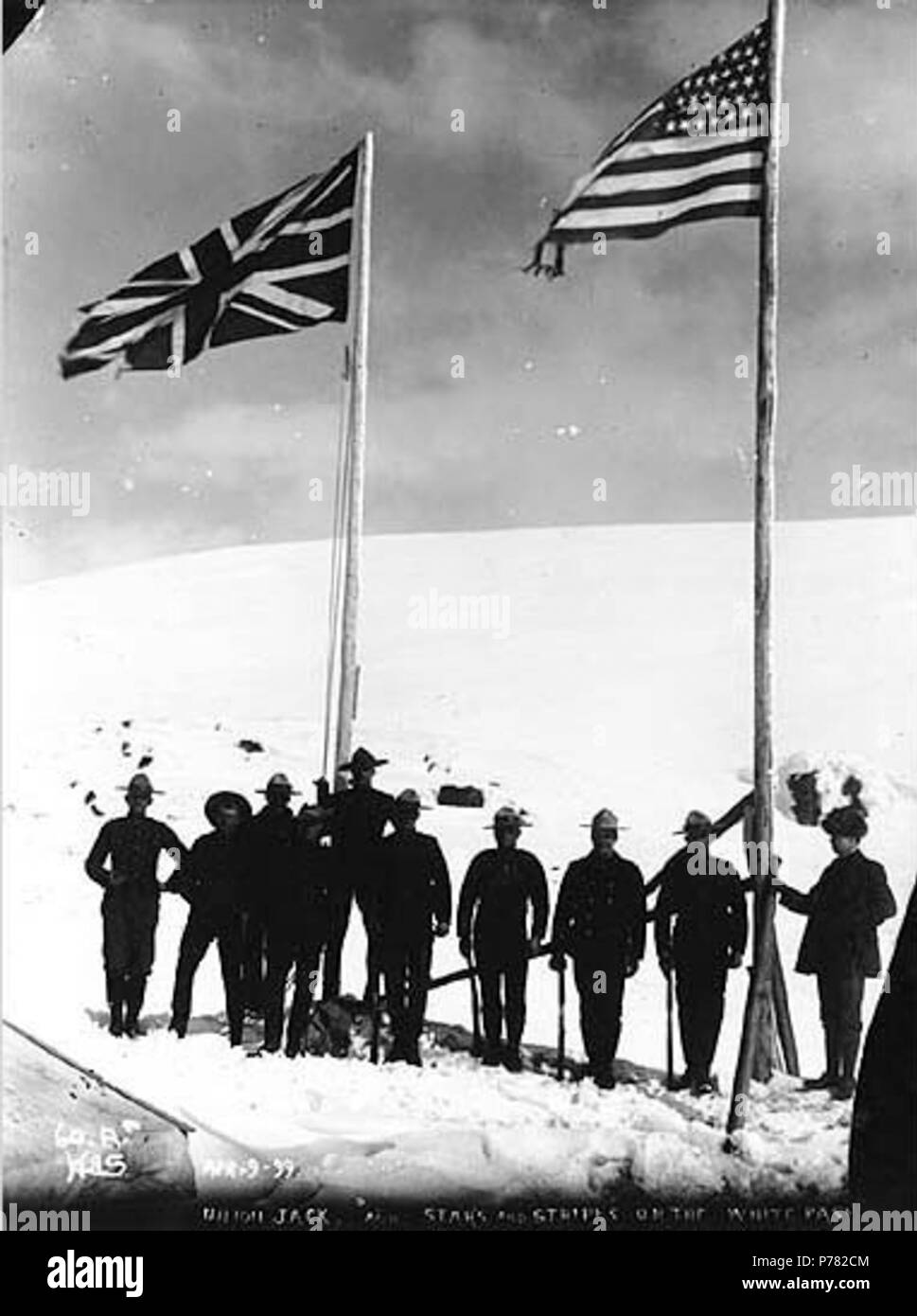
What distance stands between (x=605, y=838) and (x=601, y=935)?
24 cm

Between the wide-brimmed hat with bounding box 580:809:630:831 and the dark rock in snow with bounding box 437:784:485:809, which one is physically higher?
the dark rock in snow with bounding box 437:784:485:809

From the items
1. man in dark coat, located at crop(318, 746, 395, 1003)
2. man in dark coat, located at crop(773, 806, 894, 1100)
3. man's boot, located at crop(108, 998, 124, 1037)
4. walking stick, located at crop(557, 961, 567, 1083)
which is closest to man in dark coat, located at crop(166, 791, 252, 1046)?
man's boot, located at crop(108, 998, 124, 1037)

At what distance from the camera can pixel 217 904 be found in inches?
171

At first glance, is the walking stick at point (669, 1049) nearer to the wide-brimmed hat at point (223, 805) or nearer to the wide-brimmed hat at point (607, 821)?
the wide-brimmed hat at point (607, 821)

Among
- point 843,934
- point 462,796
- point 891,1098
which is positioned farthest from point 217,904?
point 891,1098

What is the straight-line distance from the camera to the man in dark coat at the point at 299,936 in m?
4.30

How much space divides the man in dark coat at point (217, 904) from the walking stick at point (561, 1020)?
0.78 meters

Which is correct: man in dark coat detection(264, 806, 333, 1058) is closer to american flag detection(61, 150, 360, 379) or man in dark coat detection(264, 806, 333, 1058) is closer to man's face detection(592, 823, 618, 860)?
man's face detection(592, 823, 618, 860)

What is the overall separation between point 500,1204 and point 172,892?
1.10 metres

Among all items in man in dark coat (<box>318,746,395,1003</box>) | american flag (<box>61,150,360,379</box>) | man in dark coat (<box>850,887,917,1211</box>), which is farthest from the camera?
american flag (<box>61,150,360,379</box>)

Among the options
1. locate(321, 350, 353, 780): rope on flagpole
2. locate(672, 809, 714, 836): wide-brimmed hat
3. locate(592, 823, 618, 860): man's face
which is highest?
locate(321, 350, 353, 780): rope on flagpole

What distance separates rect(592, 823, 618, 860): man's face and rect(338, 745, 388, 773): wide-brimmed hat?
1.80 ft

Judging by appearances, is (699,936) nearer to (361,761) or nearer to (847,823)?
(847,823)

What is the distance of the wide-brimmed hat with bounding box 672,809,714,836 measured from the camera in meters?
4.27
